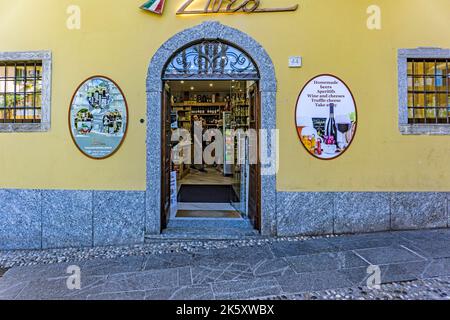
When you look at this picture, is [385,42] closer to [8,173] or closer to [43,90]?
[43,90]

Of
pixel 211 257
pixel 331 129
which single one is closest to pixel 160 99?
pixel 211 257

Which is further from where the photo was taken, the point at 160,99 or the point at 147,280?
the point at 160,99

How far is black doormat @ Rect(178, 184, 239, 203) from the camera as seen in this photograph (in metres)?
7.41

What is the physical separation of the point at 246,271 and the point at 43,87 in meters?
4.31

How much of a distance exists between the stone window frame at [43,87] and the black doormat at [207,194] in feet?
11.4

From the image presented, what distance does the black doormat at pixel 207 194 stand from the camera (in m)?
7.41

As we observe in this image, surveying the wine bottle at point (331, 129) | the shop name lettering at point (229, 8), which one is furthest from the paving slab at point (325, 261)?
the shop name lettering at point (229, 8)

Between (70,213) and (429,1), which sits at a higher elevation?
(429,1)

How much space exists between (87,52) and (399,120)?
17.3 feet

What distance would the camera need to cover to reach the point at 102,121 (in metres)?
4.96

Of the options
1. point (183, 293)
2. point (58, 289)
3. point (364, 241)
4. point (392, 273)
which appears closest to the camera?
point (183, 293)

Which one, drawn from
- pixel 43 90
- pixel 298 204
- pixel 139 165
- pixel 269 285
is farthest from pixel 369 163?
pixel 43 90

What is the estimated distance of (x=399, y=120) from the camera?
16.5ft

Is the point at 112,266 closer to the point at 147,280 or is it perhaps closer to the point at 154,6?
the point at 147,280
